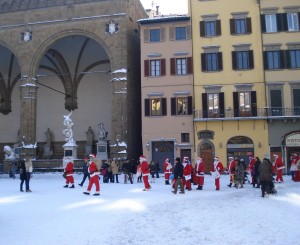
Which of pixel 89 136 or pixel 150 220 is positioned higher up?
pixel 89 136

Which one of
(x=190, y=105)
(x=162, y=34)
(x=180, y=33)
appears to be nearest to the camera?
(x=190, y=105)

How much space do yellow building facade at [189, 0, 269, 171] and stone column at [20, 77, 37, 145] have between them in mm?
15181

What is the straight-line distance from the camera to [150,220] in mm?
9938

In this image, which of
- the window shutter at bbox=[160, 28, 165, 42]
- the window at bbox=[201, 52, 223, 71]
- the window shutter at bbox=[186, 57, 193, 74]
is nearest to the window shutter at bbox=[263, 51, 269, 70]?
the window at bbox=[201, 52, 223, 71]

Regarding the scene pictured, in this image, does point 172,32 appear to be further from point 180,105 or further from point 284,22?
point 284,22

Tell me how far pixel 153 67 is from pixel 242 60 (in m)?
7.42

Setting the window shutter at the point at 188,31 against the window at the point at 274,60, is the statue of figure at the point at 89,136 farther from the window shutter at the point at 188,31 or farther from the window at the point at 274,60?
the window at the point at 274,60

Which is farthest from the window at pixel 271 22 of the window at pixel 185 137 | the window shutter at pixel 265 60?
the window at pixel 185 137

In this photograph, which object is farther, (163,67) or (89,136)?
(89,136)

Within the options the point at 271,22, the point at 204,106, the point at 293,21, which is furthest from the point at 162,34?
the point at 293,21

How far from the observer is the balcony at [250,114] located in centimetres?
3020

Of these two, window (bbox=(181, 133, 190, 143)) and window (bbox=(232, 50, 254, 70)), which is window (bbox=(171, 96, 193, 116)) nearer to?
window (bbox=(181, 133, 190, 143))

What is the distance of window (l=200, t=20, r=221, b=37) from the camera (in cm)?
3206

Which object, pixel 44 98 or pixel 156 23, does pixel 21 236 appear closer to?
pixel 156 23
